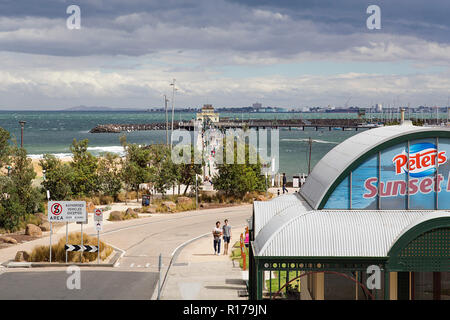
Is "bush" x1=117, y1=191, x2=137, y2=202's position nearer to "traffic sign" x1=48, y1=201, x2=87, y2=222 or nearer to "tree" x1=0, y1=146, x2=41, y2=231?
"tree" x1=0, y1=146, x2=41, y2=231

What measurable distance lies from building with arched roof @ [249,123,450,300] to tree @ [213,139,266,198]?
2702cm

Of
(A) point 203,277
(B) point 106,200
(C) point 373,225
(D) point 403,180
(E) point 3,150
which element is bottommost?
(A) point 203,277

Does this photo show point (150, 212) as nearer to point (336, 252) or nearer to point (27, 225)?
point (27, 225)

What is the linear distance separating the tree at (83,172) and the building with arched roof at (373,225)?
2791 cm

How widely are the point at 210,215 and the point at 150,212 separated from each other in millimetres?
4411

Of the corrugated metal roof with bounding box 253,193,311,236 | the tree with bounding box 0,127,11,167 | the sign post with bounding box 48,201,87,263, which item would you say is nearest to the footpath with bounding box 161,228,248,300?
the corrugated metal roof with bounding box 253,193,311,236

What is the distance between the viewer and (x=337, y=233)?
51.5ft

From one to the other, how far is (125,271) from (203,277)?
12.4 ft

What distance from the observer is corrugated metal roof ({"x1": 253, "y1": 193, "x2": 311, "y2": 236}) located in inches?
733

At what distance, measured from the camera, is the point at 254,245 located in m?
16.8

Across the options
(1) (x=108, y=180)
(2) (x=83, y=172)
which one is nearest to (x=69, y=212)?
(2) (x=83, y=172)

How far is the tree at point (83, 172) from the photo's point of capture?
44.3m

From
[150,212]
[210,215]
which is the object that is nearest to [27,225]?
[150,212]

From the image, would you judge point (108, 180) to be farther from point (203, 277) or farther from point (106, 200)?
point (203, 277)
